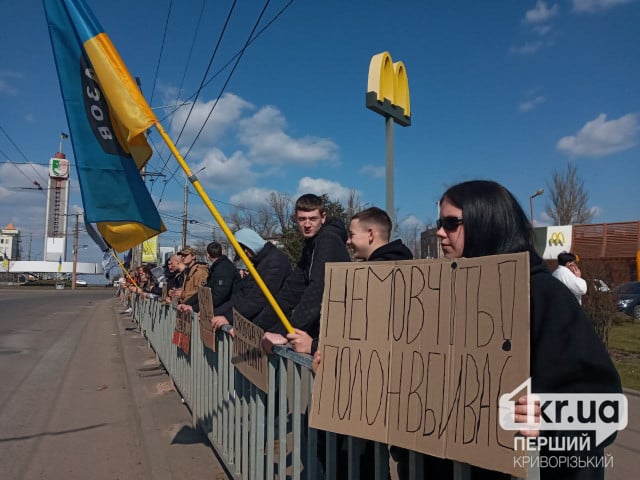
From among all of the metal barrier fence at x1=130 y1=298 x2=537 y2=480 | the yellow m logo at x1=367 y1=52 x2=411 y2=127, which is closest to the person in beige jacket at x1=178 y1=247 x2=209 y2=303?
the metal barrier fence at x1=130 y1=298 x2=537 y2=480

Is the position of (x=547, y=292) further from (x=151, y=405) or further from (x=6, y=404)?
(x=6, y=404)

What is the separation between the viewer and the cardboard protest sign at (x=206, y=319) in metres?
4.31

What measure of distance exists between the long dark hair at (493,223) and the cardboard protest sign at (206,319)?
298cm

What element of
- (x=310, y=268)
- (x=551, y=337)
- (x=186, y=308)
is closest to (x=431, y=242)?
(x=186, y=308)

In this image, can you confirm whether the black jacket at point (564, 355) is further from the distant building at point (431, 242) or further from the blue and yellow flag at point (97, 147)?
the blue and yellow flag at point (97, 147)

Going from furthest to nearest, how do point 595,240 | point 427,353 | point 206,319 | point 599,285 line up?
point 595,240 → point 599,285 → point 206,319 → point 427,353

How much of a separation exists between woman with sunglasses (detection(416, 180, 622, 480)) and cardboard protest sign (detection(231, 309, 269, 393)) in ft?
4.67

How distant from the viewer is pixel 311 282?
3068 mm

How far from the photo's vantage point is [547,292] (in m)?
1.50

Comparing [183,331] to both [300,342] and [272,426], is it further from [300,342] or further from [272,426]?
[300,342]

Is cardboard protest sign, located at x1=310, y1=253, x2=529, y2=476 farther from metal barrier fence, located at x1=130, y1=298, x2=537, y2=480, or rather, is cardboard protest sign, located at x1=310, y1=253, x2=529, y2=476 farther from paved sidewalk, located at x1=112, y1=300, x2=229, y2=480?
paved sidewalk, located at x1=112, y1=300, x2=229, y2=480

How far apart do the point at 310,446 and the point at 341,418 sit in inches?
25.0

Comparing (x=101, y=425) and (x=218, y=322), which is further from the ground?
(x=218, y=322)

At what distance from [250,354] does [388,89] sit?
3.73 m
